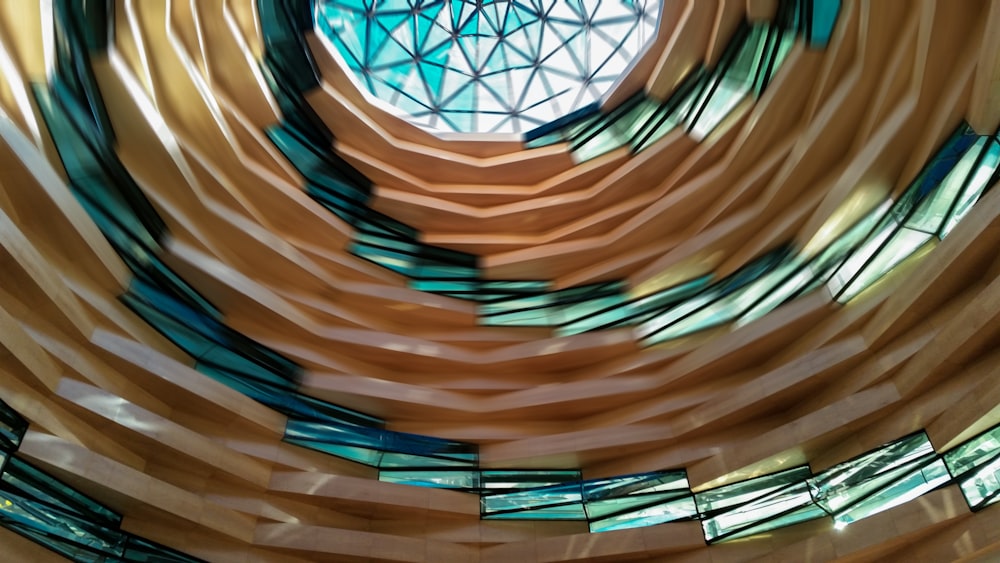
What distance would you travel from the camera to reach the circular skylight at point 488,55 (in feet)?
113

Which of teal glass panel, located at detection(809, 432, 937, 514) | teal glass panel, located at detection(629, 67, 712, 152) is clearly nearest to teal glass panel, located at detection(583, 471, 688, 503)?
teal glass panel, located at detection(809, 432, 937, 514)

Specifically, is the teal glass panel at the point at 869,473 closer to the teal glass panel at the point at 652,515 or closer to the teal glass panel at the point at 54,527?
the teal glass panel at the point at 652,515

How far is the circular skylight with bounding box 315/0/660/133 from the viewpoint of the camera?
34344 mm

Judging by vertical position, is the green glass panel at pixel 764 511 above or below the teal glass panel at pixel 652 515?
below

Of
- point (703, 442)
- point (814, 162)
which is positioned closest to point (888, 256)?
point (814, 162)

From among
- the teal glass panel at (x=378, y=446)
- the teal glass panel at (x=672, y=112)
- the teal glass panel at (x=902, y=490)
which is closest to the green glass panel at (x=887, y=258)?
the teal glass panel at (x=902, y=490)

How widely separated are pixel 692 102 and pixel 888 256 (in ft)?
36.7

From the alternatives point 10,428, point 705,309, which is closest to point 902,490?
point 705,309

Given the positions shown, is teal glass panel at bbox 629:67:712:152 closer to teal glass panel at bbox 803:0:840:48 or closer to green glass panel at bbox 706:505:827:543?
teal glass panel at bbox 803:0:840:48

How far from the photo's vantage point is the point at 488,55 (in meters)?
37.2

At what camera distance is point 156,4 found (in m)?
20.1

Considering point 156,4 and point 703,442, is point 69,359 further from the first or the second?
point 703,442

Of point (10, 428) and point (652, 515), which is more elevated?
point (10, 428)

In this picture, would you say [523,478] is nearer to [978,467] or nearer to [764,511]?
[764,511]
